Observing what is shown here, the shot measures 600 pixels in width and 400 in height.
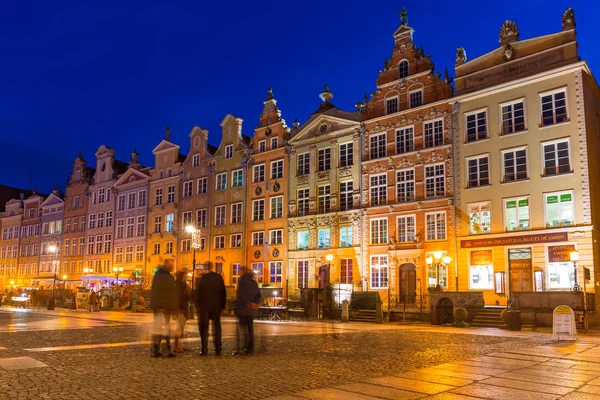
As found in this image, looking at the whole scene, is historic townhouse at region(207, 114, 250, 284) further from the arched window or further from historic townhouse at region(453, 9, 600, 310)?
historic townhouse at region(453, 9, 600, 310)

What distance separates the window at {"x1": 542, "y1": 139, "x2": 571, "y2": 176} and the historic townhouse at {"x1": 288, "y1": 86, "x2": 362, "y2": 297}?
12559mm

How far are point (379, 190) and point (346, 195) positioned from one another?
2816mm

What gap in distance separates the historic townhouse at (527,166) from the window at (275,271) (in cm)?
1475

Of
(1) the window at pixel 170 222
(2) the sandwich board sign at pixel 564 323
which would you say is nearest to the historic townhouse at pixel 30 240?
(1) the window at pixel 170 222

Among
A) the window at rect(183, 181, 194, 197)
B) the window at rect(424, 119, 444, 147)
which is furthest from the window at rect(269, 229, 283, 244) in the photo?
the window at rect(424, 119, 444, 147)

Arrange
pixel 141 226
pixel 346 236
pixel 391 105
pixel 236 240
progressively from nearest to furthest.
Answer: pixel 391 105 < pixel 346 236 < pixel 236 240 < pixel 141 226

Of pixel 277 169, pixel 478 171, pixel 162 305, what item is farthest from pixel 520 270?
pixel 162 305

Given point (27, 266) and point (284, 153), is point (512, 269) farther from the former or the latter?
point (27, 266)

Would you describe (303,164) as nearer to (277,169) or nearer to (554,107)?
(277,169)

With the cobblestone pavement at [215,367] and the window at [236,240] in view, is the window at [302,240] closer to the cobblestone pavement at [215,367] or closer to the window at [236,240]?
the window at [236,240]

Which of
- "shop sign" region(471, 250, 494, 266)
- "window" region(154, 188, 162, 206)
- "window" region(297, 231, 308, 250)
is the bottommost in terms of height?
"shop sign" region(471, 250, 494, 266)

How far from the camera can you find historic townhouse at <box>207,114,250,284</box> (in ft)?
152

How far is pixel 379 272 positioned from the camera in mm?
37750

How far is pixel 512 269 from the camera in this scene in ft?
104
